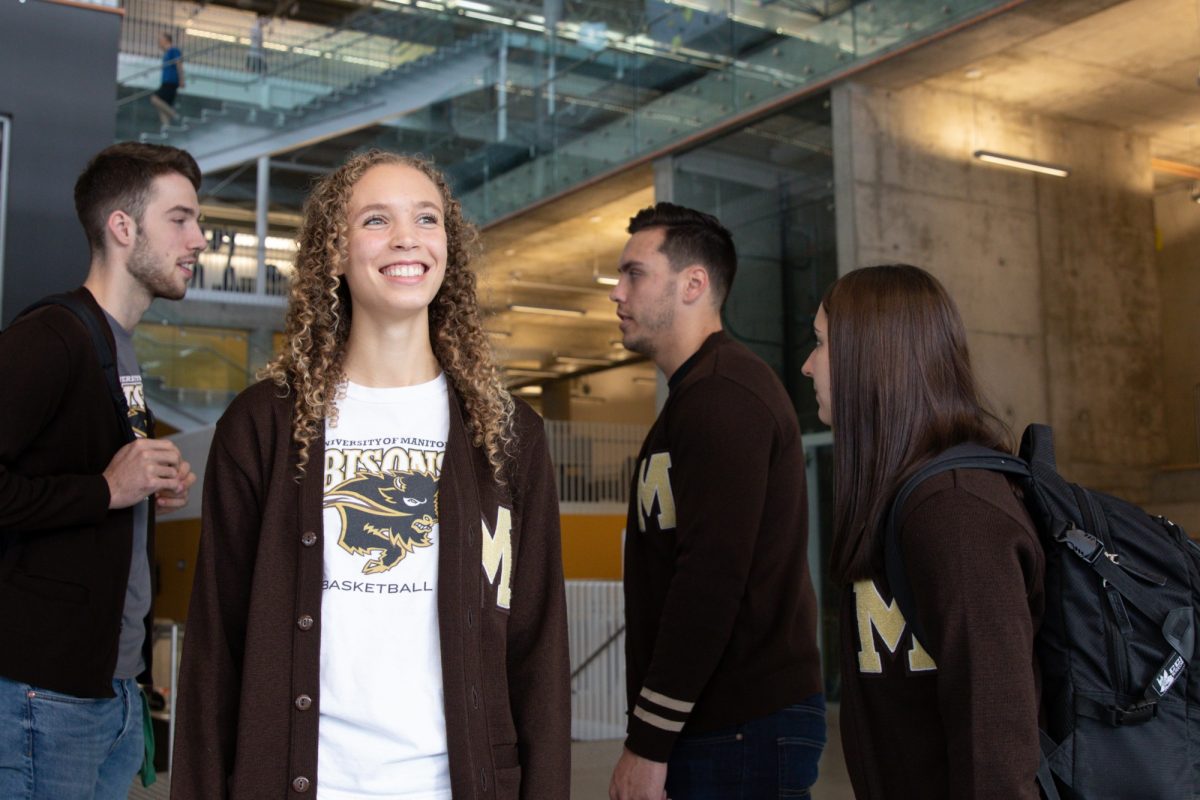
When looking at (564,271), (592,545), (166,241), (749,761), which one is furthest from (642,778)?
(564,271)

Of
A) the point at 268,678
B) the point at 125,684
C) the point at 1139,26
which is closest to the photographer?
the point at 268,678

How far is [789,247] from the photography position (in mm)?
9750

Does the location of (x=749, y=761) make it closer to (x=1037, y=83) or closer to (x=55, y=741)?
(x=55, y=741)

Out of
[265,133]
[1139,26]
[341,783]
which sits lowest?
[341,783]

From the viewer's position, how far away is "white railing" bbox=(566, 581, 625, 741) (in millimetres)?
8820

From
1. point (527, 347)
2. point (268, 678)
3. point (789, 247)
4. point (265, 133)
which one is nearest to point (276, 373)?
point (268, 678)

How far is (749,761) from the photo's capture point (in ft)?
7.69

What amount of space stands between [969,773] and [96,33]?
332 cm

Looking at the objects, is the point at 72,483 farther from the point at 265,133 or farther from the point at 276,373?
the point at 265,133

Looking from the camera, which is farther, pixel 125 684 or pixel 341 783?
pixel 125 684

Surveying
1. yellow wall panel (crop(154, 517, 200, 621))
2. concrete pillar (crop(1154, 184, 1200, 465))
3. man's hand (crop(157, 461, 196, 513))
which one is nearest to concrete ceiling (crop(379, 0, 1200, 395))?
concrete pillar (crop(1154, 184, 1200, 465))

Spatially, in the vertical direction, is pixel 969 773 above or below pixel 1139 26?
below

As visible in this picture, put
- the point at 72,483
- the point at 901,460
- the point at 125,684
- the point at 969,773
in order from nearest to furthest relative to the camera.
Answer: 1. the point at 969,773
2. the point at 901,460
3. the point at 72,483
4. the point at 125,684

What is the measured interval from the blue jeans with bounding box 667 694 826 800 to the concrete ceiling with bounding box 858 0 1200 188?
23.4ft
